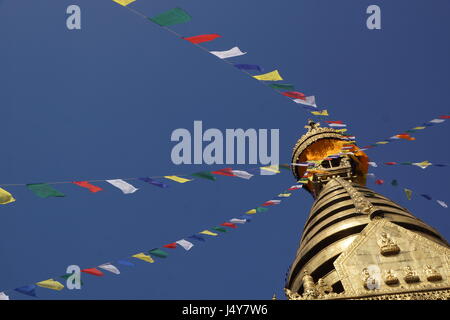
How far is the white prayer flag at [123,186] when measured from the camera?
10.4 meters

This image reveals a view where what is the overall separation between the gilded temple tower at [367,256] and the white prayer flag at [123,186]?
16.6 ft

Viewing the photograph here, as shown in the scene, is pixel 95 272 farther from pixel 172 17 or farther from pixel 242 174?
pixel 172 17

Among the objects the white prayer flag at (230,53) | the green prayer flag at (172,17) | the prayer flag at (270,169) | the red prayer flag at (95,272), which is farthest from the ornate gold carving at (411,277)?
the green prayer flag at (172,17)

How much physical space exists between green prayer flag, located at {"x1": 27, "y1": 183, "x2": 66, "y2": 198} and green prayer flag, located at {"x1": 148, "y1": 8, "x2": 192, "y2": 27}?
401 centimetres

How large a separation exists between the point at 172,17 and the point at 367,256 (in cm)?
863

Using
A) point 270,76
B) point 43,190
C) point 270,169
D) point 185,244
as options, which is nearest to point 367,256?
point 270,169

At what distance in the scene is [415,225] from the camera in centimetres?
1569

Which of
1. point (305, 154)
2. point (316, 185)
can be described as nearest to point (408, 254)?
point (316, 185)

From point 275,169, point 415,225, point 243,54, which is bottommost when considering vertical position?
point 415,225

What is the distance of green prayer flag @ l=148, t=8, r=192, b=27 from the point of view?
8727 millimetres

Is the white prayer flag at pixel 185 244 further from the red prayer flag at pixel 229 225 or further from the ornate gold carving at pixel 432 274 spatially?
the ornate gold carving at pixel 432 274
